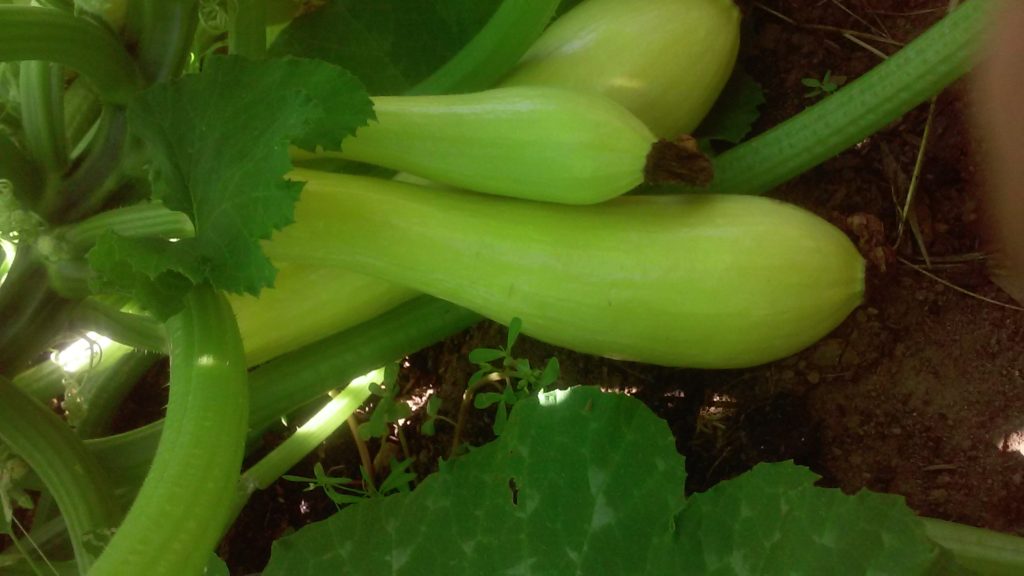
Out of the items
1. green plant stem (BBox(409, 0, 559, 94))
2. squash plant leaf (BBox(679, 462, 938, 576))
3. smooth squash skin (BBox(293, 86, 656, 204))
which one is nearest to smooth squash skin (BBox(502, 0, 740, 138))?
green plant stem (BBox(409, 0, 559, 94))

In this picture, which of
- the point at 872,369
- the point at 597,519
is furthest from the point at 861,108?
the point at 597,519

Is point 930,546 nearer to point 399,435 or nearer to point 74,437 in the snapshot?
point 399,435

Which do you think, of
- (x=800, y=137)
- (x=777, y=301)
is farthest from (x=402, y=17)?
(x=777, y=301)

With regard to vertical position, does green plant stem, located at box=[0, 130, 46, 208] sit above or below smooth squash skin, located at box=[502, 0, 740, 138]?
above

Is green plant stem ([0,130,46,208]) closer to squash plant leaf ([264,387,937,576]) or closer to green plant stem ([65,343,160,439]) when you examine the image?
green plant stem ([65,343,160,439])

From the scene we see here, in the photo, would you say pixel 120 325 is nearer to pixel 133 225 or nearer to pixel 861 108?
pixel 133 225
